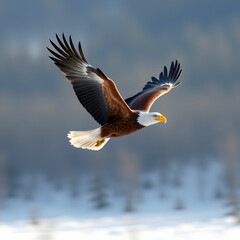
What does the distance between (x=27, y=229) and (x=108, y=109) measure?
2844 cm

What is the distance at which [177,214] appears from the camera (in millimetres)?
40406

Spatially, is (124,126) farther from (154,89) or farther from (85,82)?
(154,89)

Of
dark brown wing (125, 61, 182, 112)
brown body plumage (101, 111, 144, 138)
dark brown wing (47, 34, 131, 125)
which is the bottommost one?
brown body plumage (101, 111, 144, 138)

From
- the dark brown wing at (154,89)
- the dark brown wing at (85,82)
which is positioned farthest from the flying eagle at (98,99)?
the dark brown wing at (154,89)

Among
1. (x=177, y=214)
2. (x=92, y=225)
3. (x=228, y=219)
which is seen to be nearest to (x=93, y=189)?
(x=92, y=225)

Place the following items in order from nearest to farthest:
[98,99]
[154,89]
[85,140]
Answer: [98,99]
[85,140]
[154,89]

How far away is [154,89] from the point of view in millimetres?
7711

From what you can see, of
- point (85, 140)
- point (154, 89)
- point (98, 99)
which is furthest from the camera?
point (154, 89)

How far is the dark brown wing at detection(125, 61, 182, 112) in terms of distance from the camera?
705cm

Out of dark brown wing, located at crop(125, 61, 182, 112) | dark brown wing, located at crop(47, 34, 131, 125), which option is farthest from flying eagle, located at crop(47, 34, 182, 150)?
dark brown wing, located at crop(125, 61, 182, 112)

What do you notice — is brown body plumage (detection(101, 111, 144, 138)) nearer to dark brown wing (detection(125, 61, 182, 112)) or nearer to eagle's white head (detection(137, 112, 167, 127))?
eagle's white head (detection(137, 112, 167, 127))

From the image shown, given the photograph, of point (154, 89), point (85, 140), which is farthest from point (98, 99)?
point (154, 89)

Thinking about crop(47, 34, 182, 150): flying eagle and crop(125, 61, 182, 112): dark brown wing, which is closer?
crop(47, 34, 182, 150): flying eagle

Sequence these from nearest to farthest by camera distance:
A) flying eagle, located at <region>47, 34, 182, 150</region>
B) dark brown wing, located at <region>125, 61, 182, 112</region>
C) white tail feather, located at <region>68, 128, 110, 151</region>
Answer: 1. flying eagle, located at <region>47, 34, 182, 150</region>
2. white tail feather, located at <region>68, 128, 110, 151</region>
3. dark brown wing, located at <region>125, 61, 182, 112</region>
